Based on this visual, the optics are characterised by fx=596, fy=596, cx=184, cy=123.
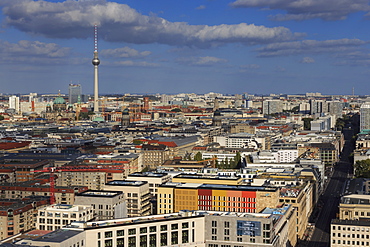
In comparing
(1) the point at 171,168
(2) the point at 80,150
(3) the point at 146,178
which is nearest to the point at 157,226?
(3) the point at 146,178

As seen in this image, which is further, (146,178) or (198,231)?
(146,178)

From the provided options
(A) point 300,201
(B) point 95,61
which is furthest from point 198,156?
(B) point 95,61

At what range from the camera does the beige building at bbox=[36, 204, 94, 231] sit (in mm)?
40728

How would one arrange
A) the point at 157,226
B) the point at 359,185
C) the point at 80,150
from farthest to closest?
the point at 80,150 → the point at 359,185 → the point at 157,226

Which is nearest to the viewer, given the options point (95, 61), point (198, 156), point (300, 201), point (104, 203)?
point (104, 203)

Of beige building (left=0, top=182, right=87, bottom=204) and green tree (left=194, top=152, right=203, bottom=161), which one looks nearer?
beige building (left=0, top=182, right=87, bottom=204)

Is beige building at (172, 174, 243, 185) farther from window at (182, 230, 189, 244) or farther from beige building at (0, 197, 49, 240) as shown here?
window at (182, 230, 189, 244)

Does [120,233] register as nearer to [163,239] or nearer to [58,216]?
[163,239]

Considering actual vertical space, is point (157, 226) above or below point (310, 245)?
above

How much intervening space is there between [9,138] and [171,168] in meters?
45.5

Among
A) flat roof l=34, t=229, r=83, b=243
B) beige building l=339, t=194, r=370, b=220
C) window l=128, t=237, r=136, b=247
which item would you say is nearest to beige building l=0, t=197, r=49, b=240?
flat roof l=34, t=229, r=83, b=243

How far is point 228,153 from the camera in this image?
296 feet

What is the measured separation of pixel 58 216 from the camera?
41.1 meters

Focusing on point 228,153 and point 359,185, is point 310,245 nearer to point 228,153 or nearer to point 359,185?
point 359,185
